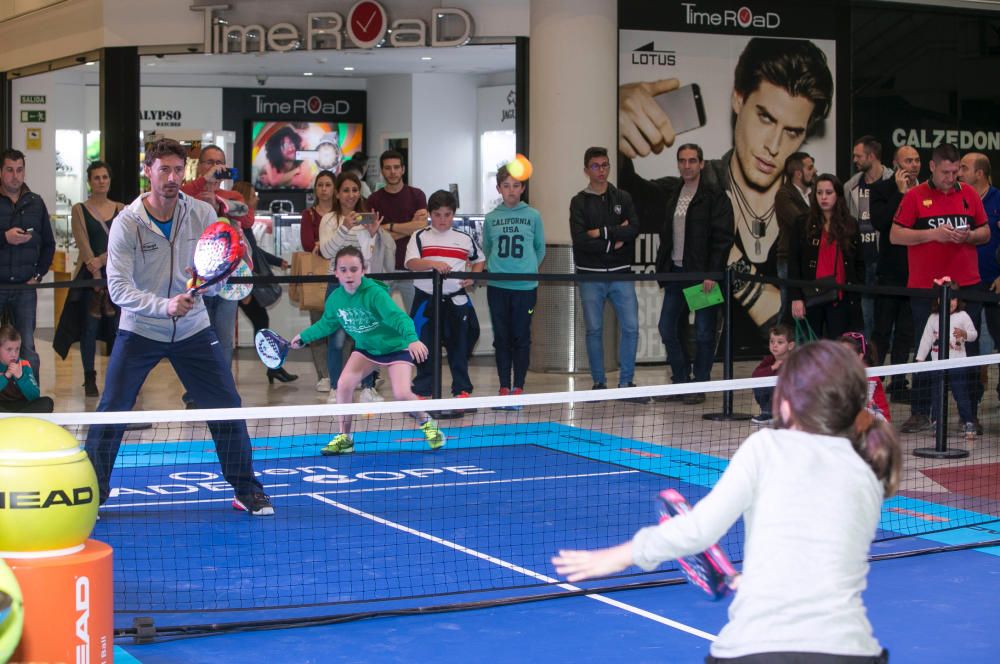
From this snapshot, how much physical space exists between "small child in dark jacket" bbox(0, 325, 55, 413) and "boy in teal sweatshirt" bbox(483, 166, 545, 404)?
382 centimetres

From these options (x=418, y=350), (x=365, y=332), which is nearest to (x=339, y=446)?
(x=365, y=332)

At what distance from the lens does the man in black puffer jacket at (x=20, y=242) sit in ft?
37.1

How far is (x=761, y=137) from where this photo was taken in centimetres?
1504

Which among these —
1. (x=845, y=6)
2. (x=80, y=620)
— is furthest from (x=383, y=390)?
(x=80, y=620)

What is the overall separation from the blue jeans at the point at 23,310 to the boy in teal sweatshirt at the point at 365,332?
2981 millimetres

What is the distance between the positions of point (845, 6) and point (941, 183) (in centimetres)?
536

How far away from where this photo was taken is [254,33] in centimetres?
1455

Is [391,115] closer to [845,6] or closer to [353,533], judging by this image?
[845,6]

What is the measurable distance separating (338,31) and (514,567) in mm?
8907

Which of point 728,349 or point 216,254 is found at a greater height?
point 216,254

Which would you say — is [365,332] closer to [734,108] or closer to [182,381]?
[182,381]

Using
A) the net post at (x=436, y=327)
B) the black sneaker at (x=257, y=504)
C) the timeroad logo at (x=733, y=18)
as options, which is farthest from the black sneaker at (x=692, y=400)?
the black sneaker at (x=257, y=504)

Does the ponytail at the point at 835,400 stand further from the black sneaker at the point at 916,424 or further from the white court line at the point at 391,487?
the black sneaker at the point at 916,424

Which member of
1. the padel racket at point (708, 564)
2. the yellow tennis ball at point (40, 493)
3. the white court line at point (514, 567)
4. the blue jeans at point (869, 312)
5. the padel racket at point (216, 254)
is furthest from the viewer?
the blue jeans at point (869, 312)
